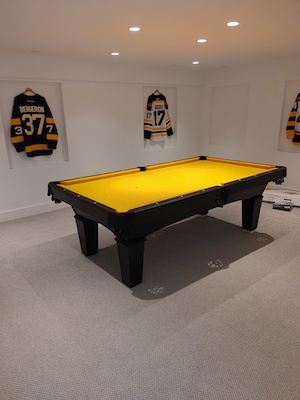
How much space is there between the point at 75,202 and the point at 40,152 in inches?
84.0

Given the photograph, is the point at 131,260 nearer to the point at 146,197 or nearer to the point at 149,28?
the point at 146,197

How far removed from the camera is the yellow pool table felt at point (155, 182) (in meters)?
2.56

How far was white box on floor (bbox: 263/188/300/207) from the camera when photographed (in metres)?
4.54

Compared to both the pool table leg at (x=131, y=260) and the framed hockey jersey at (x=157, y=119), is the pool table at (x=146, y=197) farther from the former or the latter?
Result: the framed hockey jersey at (x=157, y=119)

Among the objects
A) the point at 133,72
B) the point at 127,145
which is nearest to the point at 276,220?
the point at 127,145

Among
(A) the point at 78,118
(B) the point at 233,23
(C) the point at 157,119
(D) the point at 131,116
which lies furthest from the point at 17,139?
(B) the point at 233,23

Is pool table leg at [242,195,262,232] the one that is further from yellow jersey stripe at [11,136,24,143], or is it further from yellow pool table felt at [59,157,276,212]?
yellow jersey stripe at [11,136,24,143]

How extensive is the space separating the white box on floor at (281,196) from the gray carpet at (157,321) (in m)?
1.16

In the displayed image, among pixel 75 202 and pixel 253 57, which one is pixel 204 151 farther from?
pixel 75 202

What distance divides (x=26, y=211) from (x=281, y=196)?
392 cm

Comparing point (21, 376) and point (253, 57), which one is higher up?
point (253, 57)

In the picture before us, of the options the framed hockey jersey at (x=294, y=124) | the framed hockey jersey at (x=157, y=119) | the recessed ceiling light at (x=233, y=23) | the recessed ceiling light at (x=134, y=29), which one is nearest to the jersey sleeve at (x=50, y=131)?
the framed hockey jersey at (x=157, y=119)

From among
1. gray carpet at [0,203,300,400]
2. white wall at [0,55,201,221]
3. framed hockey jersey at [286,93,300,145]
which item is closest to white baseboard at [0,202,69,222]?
white wall at [0,55,201,221]

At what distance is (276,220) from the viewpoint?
4039 mm
